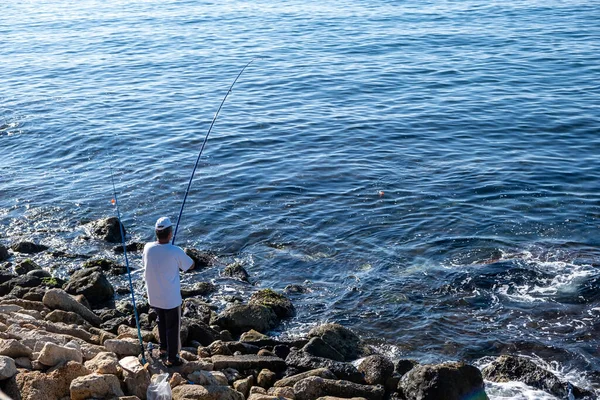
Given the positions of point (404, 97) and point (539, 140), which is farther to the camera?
point (404, 97)

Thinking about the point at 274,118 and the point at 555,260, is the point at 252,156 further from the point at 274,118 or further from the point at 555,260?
the point at 555,260

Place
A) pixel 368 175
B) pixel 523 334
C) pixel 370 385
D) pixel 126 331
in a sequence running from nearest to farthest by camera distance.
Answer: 1. pixel 370 385
2. pixel 126 331
3. pixel 523 334
4. pixel 368 175

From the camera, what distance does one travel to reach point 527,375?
8469 mm

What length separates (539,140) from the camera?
56.3ft

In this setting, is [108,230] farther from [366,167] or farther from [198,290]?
[366,167]

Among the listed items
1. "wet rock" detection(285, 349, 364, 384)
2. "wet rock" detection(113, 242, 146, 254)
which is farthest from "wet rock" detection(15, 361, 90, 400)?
"wet rock" detection(113, 242, 146, 254)

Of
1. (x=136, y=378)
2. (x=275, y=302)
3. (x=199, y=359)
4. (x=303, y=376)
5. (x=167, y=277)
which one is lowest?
(x=275, y=302)

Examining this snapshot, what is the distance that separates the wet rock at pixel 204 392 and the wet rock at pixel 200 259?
5370 mm

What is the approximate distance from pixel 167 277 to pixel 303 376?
5.66 feet

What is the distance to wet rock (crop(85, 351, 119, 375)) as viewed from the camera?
683cm

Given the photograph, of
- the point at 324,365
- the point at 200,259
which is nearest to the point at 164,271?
the point at 324,365

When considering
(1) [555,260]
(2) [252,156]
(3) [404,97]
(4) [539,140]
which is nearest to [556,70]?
(3) [404,97]

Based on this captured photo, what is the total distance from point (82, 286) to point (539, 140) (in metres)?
10.8

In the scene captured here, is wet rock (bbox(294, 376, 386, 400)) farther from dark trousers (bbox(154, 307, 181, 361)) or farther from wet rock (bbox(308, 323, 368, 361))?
wet rock (bbox(308, 323, 368, 361))
